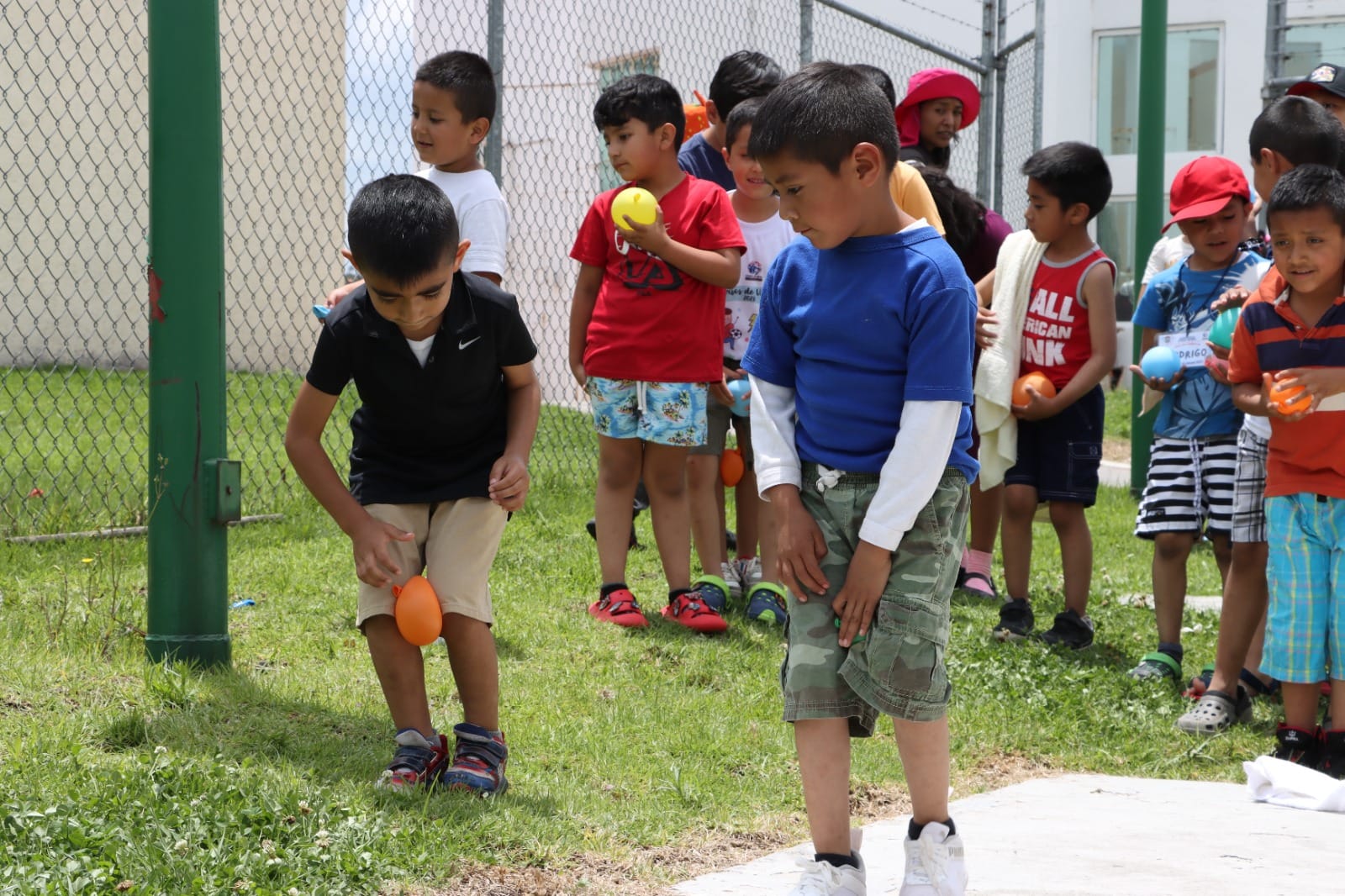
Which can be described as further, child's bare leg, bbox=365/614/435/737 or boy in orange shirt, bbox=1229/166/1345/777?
boy in orange shirt, bbox=1229/166/1345/777

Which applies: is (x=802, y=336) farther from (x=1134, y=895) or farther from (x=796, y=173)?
(x=1134, y=895)

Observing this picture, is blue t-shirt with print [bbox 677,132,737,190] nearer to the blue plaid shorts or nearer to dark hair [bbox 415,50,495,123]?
dark hair [bbox 415,50,495,123]

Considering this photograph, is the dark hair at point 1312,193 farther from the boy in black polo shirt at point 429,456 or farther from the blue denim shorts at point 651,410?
the boy in black polo shirt at point 429,456

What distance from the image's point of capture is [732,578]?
6.07 meters

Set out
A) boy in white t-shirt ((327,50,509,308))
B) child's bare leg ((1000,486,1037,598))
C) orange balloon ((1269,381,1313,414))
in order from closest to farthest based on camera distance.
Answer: orange balloon ((1269,381,1313,414))
boy in white t-shirt ((327,50,509,308))
child's bare leg ((1000,486,1037,598))

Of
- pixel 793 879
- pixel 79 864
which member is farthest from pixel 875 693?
pixel 79 864

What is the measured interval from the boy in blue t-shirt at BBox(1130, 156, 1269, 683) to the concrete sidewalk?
122 centimetres

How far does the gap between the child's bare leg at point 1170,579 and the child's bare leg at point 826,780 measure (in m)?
2.58

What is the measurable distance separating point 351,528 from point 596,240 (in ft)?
7.60

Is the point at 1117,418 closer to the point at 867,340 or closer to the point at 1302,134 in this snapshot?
the point at 1302,134

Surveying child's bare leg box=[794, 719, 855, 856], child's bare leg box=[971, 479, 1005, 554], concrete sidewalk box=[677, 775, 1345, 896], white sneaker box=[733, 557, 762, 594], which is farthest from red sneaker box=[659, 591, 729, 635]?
child's bare leg box=[794, 719, 855, 856]

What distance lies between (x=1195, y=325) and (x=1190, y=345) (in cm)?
12

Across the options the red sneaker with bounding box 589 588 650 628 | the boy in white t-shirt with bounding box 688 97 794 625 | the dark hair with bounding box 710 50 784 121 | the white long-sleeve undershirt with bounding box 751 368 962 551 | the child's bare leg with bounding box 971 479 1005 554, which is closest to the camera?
the white long-sleeve undershirt with bounding box 751 368 962 551

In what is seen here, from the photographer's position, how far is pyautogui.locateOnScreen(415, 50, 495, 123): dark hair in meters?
4.66
